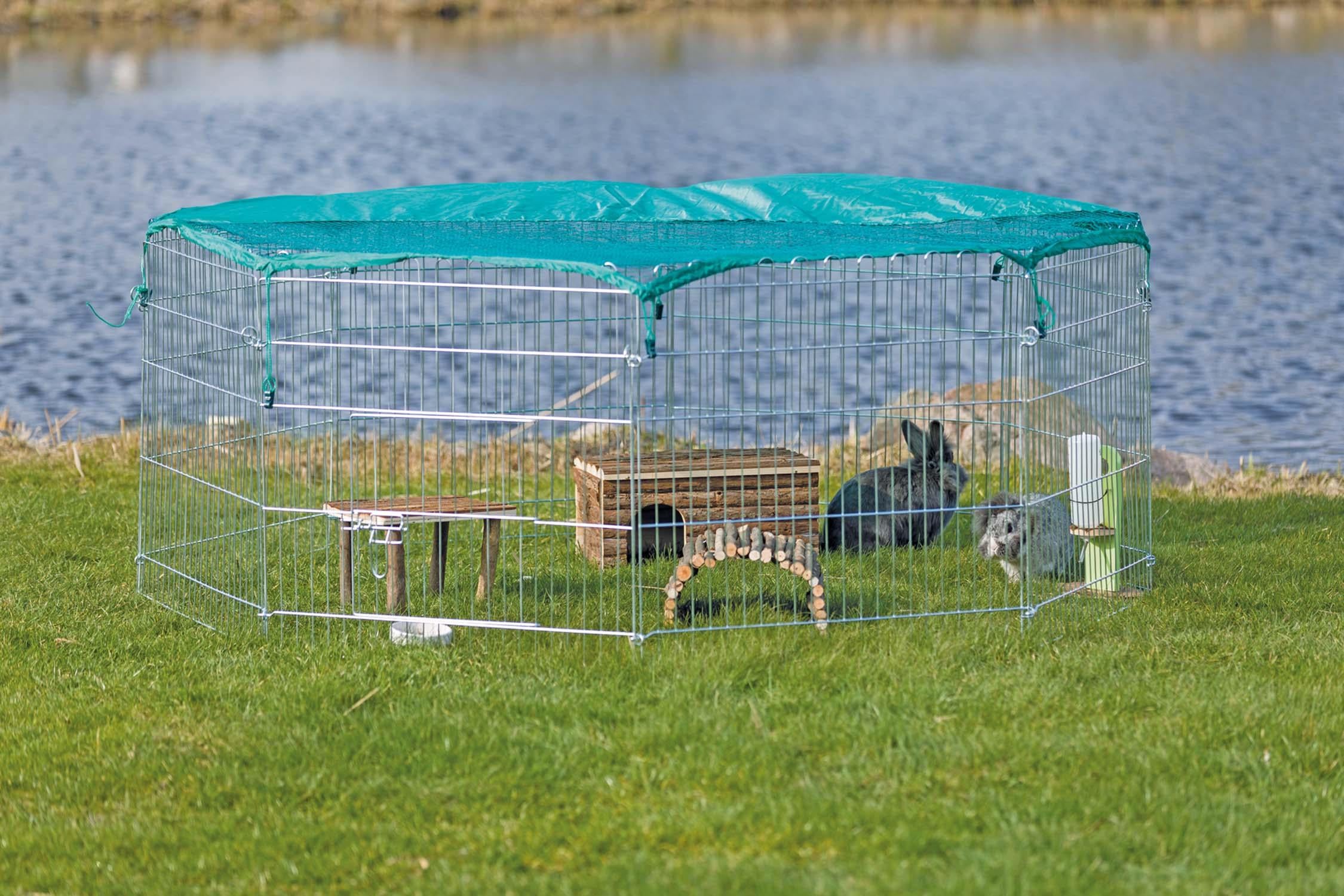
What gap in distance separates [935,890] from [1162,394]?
12.3 m

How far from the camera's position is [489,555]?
7.50m

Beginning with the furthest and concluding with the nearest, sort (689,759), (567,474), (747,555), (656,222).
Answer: (567,474), (656,222), (747,555), (689,759)

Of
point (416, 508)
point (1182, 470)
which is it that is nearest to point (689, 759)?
point (416, 508)

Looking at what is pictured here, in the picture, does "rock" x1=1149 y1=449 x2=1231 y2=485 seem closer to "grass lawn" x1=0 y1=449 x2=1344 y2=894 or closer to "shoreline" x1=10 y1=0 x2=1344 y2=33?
"grass lawn" x1=0 y1=449 x2=1344 y2=894

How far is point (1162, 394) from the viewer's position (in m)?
16.0

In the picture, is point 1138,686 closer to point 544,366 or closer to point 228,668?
point 228,668

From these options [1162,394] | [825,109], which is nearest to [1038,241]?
[1162,394]

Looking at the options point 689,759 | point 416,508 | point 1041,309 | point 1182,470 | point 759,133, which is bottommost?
point 1182,470

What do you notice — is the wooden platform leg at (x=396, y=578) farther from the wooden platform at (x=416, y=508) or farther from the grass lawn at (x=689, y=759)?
the grass lawn at (x=689, y=759)

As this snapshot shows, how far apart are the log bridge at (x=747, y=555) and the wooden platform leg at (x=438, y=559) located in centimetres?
129

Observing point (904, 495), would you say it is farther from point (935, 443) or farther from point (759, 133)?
point (759, 133)

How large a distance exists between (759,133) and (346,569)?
76.2ft

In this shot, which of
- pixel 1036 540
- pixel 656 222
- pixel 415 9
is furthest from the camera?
pixel 415 9

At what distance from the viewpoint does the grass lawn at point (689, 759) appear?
4891 mm
